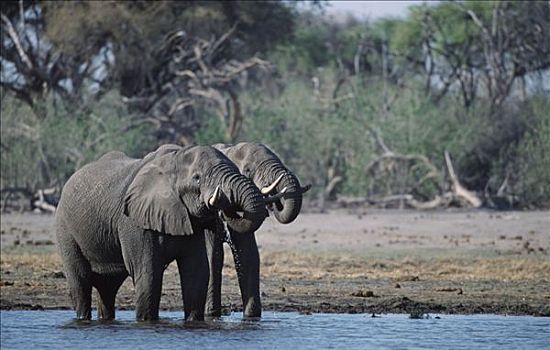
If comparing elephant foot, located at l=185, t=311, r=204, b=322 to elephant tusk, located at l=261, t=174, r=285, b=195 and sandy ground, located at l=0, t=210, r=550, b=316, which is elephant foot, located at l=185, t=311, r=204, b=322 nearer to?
elephant tusk, located at l=261, t=174, r=285, b=195

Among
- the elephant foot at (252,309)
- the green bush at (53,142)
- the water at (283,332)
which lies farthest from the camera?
the green bush at (53,142)

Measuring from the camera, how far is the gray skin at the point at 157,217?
1130 cm

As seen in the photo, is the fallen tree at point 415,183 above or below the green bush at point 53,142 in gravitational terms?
below

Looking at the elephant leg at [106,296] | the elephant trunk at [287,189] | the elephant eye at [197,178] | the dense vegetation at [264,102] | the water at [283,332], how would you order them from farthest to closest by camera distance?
the dense vegetation at [264,102] → the elephant trunk at [287,189] → the elephant leg at [106,296] → the elephant eye at [197,178] → the water at [283,332]

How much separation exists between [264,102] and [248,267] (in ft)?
101

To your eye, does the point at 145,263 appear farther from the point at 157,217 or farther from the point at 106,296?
the point at 106,296

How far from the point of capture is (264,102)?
143ft

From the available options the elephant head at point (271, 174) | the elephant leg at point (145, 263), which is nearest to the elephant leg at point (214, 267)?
the elephant head at point (271, 174)

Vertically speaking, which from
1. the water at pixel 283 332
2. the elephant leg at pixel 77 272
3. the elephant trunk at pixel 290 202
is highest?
the elephant trunk at pixel 290 202

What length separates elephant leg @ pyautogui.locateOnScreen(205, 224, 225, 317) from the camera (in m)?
13.0

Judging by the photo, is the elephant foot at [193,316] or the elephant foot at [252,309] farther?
the elephant foot at [252,309]

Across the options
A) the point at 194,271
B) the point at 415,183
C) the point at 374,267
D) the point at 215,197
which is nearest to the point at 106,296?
the point at 194,271

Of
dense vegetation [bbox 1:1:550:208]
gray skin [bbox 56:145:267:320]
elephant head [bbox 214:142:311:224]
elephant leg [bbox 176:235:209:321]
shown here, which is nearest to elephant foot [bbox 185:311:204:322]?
gray skin [bbox 56:145:267:320]

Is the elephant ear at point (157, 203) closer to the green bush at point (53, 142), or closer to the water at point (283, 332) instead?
the water at point (283, 332)
